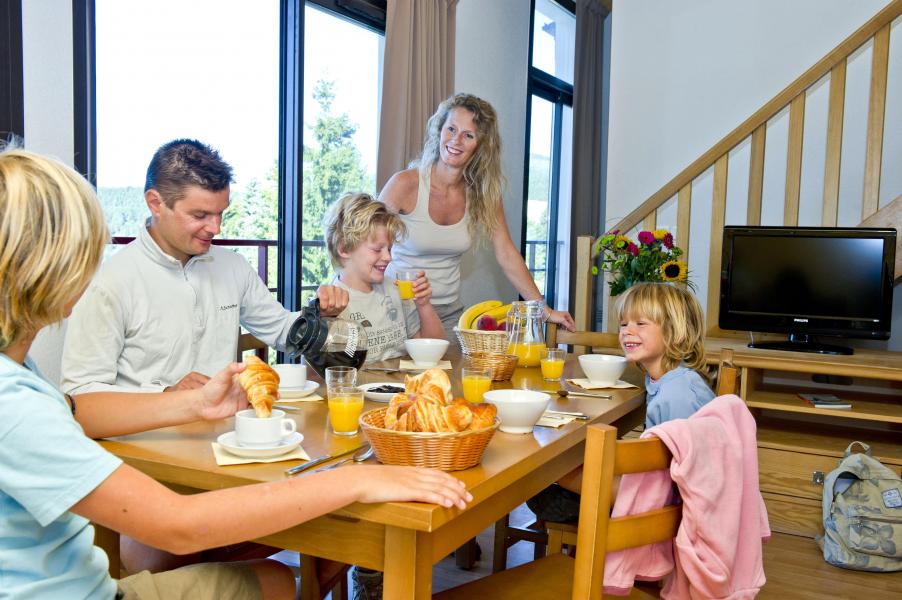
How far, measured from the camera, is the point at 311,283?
396 centimetres

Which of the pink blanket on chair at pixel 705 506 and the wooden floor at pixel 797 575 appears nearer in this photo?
the pink blanket on chair at pixel 705 506

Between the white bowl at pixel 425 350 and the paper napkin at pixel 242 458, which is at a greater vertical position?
the white bowl at pixel 425 350

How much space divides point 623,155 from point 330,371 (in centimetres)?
350

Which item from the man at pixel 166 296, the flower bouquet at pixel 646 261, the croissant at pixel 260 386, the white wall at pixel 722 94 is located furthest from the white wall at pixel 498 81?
the croissant at pixel 260 386

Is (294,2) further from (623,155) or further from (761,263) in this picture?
(761,263)

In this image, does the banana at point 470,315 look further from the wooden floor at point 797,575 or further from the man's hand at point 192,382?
the man's hand at point 192,382

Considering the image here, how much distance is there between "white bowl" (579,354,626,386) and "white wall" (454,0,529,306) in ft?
8.63

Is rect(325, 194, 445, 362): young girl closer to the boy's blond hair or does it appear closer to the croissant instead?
the boy's blond hair

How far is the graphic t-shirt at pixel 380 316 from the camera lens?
2.53 metres

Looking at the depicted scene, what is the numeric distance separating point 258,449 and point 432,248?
2.02 m

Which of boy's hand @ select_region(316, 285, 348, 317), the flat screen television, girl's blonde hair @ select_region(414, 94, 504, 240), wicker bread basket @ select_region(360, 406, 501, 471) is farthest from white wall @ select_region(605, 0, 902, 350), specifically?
wicker bread basket @ select_region(360, 406, 501, 471)

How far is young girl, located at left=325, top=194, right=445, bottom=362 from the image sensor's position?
8.34 ft

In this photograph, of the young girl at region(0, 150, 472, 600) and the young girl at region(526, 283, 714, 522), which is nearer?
the young girl at region(0, 150, 472, 600)

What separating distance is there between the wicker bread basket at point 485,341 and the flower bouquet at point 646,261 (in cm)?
155
